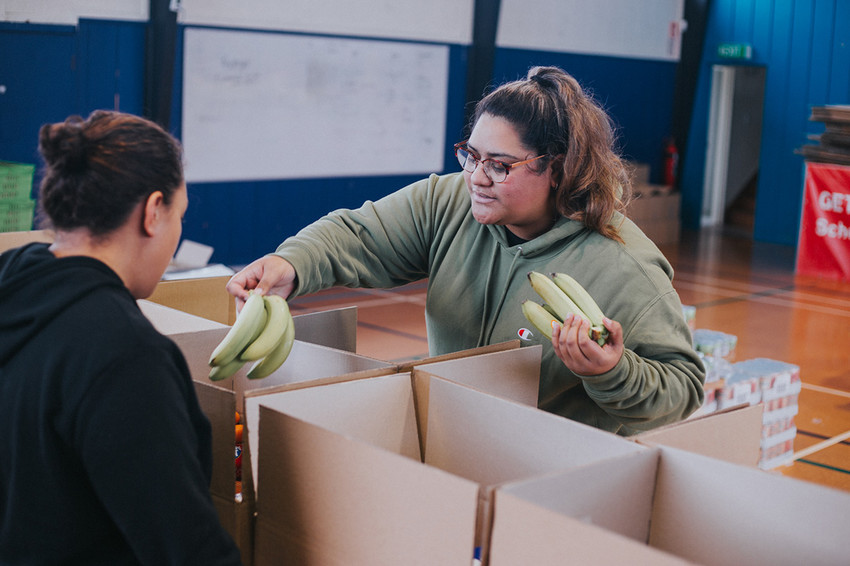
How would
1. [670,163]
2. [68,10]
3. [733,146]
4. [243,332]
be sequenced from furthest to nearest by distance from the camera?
[733,146], [670,163], [68,10], [243,332]

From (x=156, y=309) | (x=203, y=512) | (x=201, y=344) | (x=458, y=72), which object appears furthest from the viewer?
(x=458, y=72)

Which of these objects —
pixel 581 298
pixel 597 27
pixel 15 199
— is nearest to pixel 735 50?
pixel 597 27

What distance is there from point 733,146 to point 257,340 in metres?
12.3

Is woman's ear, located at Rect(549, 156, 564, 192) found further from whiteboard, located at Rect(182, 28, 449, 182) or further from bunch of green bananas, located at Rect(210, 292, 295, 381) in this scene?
whiteboard, located at Rect(182, 28, 449, 182)

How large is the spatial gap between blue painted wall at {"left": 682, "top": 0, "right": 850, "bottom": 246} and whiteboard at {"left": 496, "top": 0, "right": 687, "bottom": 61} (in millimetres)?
591

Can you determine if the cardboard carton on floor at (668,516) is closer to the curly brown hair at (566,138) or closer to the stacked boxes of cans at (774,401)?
the curly brown hair at (566,138)

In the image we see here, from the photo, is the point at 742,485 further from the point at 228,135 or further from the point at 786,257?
the point at 786,257

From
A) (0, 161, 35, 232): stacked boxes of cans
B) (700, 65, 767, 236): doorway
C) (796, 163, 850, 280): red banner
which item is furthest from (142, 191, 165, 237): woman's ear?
(700, 65, 767, 236): doorway

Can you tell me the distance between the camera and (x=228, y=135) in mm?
8180

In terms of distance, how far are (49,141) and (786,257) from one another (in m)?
10.8

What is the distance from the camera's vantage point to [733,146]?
1309cm

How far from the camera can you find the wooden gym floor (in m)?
5.07

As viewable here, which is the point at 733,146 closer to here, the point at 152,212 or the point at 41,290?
the point at 152,212

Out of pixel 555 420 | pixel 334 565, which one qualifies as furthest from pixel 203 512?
pixel 555 420
